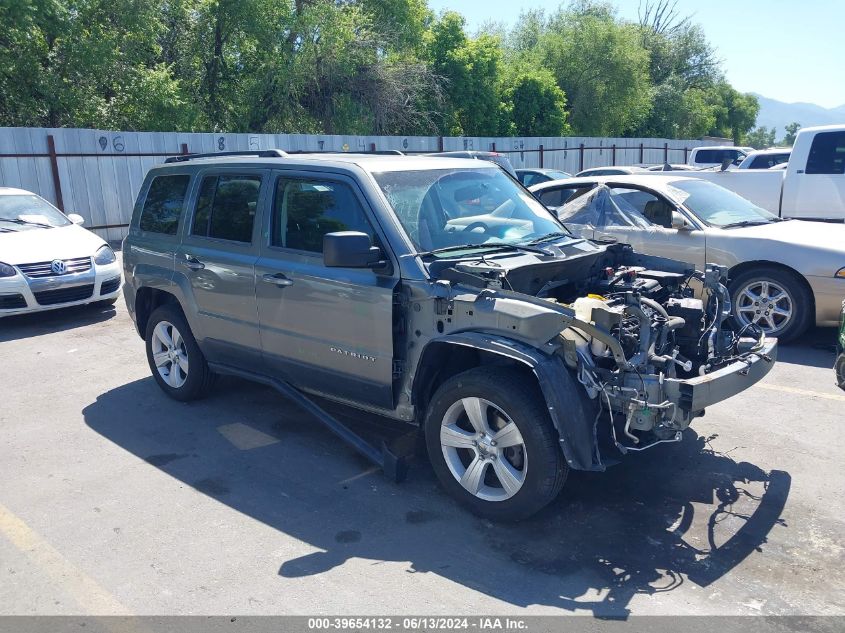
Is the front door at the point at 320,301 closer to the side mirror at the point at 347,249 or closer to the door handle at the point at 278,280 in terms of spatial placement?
the door handle at the point at 278,280

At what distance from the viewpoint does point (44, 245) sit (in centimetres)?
902

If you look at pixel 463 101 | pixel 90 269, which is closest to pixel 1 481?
pixel 90 269

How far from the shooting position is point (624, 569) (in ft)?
11.8

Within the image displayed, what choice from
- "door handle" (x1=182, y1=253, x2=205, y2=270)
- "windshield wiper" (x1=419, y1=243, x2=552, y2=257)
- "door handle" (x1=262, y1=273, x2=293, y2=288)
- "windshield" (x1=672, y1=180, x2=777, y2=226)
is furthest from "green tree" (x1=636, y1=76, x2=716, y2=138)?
"door handle" (x1=262, y1=273, x2=293, y2=288)

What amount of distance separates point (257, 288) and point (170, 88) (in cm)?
1796

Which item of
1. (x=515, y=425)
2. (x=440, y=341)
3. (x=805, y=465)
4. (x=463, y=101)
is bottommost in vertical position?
(x=805, y=465)

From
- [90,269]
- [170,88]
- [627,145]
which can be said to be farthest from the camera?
[627,145]

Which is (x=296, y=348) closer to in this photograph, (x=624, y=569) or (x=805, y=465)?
(x=624, y=569)

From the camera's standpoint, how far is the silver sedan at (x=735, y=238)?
711 centimetres

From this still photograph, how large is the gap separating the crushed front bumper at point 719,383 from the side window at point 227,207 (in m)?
3.12

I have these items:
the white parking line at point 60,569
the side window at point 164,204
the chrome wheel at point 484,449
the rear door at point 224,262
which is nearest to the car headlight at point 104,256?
the side window at point 164,204

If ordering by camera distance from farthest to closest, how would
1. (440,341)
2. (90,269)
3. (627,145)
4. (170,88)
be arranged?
1. (627,145)
2. (170,88)
3. (90,269)
4. (440,341)

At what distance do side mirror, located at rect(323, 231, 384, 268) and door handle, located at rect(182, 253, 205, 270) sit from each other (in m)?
1.77

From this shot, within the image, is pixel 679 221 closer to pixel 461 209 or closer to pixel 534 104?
pixel 461 209
